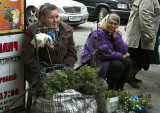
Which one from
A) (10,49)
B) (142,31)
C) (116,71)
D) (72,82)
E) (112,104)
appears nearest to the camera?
(72,82)

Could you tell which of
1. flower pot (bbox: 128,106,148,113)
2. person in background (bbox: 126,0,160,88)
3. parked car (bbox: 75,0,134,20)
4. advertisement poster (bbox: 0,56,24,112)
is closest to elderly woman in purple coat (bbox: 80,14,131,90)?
flower pot (bbox: 128,106,148,113)

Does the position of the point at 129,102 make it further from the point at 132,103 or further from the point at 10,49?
the point at 10,49

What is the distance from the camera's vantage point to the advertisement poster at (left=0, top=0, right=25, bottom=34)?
329 cm

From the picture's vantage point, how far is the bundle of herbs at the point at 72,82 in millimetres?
2970

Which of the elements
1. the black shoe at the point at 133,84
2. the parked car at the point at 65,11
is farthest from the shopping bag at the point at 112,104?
the parked car at the point at 65,11

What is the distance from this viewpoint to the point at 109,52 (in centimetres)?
420

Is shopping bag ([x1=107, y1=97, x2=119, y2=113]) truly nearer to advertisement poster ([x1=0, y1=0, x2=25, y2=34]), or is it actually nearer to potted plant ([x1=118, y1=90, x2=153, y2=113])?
potted plant ([x1=118, y1=90, x2=153, y2=113])

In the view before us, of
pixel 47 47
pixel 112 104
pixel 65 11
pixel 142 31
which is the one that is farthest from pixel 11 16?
pixel 65 11

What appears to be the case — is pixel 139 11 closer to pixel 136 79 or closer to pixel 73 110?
pixel 136 79

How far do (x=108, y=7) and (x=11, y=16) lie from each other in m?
9.89

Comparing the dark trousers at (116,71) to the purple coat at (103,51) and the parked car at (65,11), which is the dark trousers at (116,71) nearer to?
the purple coat at (103,51)

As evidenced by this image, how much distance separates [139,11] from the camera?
4758 mm

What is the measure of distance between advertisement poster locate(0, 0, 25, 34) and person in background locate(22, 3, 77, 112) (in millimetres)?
137

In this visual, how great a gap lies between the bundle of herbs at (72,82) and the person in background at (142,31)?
1.59m
